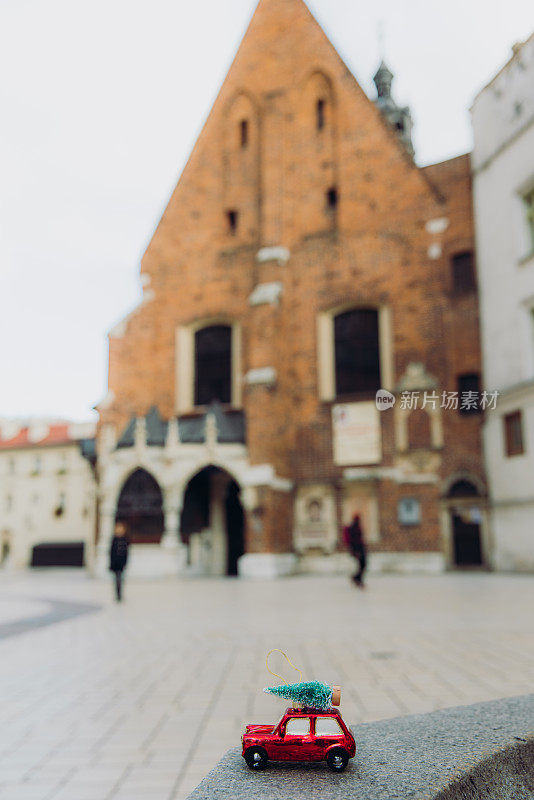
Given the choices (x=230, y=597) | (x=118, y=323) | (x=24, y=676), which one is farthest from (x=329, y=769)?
(x=118, y=323)

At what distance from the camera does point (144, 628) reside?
28.9ft

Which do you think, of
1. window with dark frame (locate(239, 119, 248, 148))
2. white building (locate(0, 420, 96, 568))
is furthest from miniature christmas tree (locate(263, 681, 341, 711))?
white building (locate(0, 420, 96, 568))

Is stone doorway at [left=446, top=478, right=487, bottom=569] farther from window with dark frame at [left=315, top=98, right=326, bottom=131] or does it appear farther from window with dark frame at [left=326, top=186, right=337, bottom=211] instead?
Result: window with dark frame at [left=315, top=98, right=326, bottom=131]

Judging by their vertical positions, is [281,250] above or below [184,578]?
above

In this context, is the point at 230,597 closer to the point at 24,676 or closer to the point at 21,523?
the point at 24,676

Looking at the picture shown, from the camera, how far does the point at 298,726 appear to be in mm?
1703

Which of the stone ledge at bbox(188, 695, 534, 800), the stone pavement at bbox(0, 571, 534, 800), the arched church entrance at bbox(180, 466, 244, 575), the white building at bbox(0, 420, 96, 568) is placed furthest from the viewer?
the white building at bbox(0, 420, 96, 568)

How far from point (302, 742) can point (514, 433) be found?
18.9 m

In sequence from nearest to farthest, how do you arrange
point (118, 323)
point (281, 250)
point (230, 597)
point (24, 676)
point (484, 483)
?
1. point (24, 676)
2. point (230, 597)
3. point (484, 483)
4. point (281, 250)
5. point (118, 323)

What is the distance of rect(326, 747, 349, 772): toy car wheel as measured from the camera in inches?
64.8

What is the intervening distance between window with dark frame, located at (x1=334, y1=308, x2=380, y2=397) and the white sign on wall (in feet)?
2.21

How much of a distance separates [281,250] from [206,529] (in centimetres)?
963

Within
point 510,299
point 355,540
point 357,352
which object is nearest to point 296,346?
point 357,352

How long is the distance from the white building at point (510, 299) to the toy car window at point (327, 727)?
17939 millimetres
